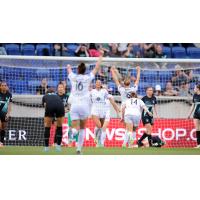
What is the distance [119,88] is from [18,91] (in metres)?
1.65

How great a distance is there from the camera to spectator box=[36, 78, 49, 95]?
1193 centimetres

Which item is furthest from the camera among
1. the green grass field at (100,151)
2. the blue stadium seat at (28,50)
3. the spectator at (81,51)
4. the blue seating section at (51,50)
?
the spectator at (81,51)

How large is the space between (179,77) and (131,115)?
1.52 meters

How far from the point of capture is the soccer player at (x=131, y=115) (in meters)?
11.4

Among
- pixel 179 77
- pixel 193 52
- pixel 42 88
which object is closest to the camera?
pixel 42 88

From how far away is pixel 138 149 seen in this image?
35.2 feet

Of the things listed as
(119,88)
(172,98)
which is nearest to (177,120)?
(172,98)

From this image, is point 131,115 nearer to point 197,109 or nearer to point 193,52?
point 197,109

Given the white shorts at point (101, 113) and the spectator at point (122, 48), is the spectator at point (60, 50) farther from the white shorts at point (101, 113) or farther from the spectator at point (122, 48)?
the white shorts at point (101, 113)

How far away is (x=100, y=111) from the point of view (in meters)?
11.5

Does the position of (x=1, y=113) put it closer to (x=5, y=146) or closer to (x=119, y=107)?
(x=5, y=146)

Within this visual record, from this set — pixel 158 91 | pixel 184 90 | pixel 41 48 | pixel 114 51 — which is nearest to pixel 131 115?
pixel 158 91

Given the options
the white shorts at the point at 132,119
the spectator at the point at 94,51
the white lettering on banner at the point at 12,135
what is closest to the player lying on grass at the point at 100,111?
the white shorts at the point at 132,119

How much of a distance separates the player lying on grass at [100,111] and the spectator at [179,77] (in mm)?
1353
